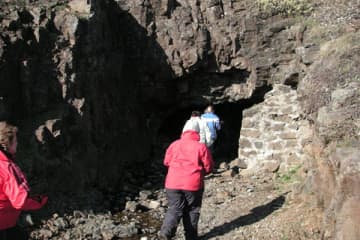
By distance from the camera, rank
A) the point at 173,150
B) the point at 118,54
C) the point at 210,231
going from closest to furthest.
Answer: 1. the point at 173,150
2. the point at 210,231
3. the point at 118,54

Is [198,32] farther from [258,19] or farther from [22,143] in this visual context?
[22,143]

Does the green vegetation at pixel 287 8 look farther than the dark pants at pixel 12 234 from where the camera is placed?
Yes

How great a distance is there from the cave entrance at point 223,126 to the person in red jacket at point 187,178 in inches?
250

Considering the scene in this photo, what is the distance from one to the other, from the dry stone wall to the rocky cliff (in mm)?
22

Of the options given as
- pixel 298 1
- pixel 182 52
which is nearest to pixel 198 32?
pixel 182 52

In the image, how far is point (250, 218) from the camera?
787 cm

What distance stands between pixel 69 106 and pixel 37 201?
4.69 meters

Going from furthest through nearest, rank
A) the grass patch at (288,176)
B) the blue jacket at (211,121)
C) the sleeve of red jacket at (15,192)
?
the blue jacket at (211,121) → the grass patch at (288,176) → the sleeve of red jacket at (15,192)

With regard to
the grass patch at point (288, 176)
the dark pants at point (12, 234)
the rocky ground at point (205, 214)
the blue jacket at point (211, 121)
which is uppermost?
the blue jacket at point (211, 121)

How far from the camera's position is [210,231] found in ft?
24.7

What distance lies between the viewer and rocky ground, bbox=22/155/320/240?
720 cm

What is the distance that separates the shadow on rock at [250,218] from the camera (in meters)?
7.45

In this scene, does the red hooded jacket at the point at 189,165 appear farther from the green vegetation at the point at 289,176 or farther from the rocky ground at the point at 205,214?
the green vegetation at the point at 289,176

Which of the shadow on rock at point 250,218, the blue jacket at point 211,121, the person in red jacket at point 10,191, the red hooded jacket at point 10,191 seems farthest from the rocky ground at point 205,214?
the red hooded jacket at point 10,191
